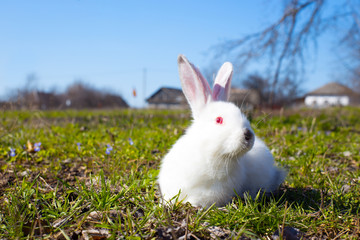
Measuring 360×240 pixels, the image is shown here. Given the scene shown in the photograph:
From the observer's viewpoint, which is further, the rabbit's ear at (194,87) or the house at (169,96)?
the house at (169,96)

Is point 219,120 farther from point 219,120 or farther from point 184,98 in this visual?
point 184,98

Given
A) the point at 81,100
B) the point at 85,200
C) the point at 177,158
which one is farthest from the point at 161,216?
the point at 81,100

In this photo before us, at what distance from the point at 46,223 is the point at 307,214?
205 centimetres

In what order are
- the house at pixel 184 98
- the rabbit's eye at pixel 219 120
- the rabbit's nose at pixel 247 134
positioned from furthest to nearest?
the house at pixel 184 98
the rabbit's eye at pixel 219 120
the rabbit's nose at pixel 247 134

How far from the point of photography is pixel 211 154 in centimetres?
230

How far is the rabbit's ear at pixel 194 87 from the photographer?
2.58m

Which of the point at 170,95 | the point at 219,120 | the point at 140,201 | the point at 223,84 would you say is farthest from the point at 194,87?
the point at 170,95

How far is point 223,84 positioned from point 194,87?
0.95 feet

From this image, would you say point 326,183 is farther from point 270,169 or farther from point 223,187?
point 223,187

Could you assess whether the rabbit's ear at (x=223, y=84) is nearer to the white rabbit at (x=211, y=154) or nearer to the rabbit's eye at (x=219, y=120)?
the white rabbit at (x=211, y=154)

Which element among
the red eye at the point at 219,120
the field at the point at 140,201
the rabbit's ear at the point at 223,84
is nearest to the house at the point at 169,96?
the field at the point at 140,201

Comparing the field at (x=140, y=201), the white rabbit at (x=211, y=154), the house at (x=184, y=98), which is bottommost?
the field at (x=140, y=201)

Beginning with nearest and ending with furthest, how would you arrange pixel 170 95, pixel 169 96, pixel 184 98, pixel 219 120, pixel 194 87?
pixel 219 120
pixel 194 87
pixel 170 95
pixel 169 96
pixel 184 98

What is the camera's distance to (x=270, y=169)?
287 cm
